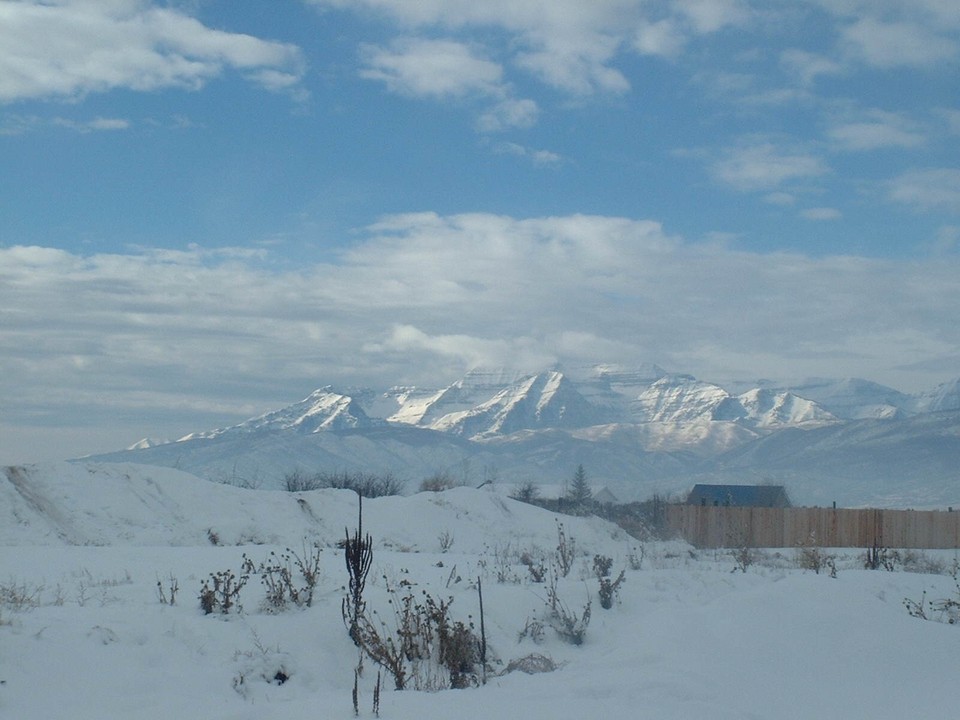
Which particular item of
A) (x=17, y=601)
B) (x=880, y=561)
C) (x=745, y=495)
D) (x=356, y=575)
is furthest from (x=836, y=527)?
(x=745, y=495)

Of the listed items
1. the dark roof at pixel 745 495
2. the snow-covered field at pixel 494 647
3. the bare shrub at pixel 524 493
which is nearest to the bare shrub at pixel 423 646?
the snow-covered field at pixel 494 647

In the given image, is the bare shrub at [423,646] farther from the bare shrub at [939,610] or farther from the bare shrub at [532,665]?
the bare shrub at [939,610]

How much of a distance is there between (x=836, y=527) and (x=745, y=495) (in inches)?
1885

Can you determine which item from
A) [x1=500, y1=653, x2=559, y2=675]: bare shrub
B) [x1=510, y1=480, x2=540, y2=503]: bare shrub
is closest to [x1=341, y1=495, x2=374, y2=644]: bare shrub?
[x1=500, y1=653, x2=559, y2=675]: bare shrub

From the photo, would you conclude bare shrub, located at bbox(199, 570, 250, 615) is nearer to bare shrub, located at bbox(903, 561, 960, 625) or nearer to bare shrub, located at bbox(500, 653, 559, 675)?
bare shrub, located at bbox(500, 653, 559, 675)

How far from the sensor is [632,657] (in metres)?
10.3

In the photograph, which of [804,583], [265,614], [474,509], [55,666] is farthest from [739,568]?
[474,509]

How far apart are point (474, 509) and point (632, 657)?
30.0 metres

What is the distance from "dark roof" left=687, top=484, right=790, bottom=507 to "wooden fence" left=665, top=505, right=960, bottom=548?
2999 centimetres

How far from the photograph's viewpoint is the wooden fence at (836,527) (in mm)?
40344

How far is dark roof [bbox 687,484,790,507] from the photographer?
256 feet

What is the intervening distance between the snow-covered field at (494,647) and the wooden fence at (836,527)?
23006 millimetres

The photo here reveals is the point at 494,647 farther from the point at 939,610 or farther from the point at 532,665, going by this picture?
the point at 939,610

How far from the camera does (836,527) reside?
132ft
